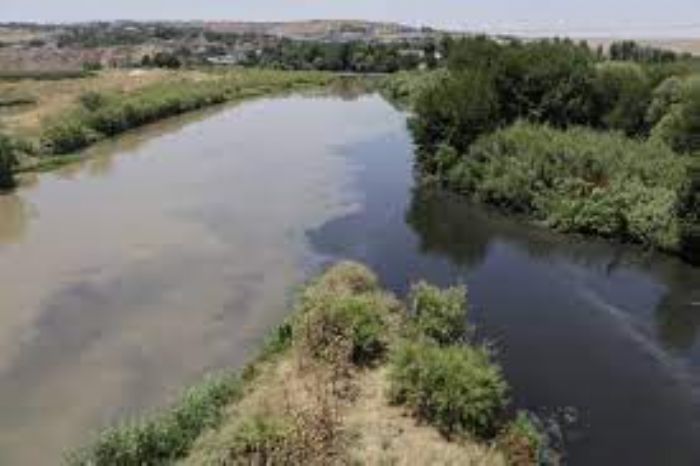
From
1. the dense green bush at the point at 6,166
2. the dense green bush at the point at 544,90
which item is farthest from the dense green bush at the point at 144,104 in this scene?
the dense green bush at the point at 544,90

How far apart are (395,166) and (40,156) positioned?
23642mm

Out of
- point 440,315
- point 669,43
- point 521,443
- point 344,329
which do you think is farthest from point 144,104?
point 669,43

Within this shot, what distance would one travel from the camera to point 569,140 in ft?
170

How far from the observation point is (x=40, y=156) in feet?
233

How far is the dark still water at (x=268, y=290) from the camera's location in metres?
27.5

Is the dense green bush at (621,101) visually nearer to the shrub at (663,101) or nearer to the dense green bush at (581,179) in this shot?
the shrub at (663,101)

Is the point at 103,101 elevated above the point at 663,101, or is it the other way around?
the point at 663,101

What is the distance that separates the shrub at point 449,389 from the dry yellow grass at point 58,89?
58110mm

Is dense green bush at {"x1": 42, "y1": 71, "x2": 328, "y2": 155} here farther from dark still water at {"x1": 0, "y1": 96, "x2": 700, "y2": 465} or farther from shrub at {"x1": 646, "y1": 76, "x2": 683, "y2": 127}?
shrub at {"x1": 646, "y1": 76, "x2": 683, "y2": 127}

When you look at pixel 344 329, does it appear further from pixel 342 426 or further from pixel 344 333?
pixel 342 426

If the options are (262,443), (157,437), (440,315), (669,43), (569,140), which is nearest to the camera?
(262,443)

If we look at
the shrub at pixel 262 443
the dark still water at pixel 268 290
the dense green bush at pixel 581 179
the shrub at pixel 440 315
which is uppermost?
the shrub at pixel 262 443

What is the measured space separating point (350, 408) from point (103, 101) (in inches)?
2823

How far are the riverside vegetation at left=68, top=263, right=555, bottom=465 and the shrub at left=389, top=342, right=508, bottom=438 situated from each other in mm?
25
